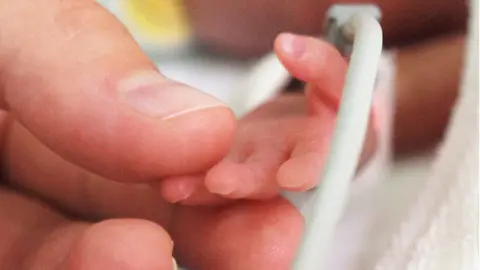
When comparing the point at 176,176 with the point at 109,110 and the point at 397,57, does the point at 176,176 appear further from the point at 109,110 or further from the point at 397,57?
the point at 397,57

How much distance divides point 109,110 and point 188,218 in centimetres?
8

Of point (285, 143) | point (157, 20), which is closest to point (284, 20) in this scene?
point (157, 20)

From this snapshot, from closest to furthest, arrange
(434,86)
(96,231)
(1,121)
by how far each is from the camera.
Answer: (96,231) < (1,121) < (434,86)

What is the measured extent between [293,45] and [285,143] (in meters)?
0.05

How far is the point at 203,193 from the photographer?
311 mm

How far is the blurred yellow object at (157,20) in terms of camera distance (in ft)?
1.89

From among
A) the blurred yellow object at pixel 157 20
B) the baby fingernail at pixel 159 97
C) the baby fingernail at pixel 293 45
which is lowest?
the blurred yellow object at pixel 157 20

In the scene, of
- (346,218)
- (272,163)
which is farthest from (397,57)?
(272,163)

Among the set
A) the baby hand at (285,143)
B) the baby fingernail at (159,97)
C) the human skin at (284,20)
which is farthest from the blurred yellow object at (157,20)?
the baby fingernail at (159,97)

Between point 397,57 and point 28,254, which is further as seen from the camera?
point 397,57

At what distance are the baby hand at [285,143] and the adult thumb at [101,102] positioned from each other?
2 centimetres

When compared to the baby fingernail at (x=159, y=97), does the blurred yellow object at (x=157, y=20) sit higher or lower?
lower

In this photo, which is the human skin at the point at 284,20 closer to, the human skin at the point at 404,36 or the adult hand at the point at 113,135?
the human skin at the point at 404,36

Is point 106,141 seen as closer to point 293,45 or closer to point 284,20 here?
point 293,45
